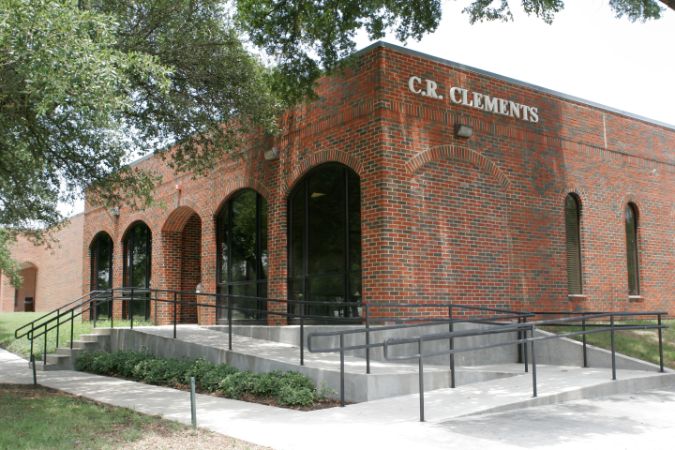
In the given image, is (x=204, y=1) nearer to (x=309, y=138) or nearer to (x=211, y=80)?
(x=211, y=80)

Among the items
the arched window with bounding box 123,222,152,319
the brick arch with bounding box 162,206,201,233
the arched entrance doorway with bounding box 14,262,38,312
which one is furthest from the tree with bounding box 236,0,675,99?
the arched entrance doorway with bounding box 14,262,38,312

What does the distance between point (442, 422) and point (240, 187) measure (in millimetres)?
9420

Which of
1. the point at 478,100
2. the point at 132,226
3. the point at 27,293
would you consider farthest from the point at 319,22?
the point at 27,293

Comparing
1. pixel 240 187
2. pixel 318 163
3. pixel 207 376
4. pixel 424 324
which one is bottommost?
pixel 207 376

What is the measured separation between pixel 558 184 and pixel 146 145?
28.3 ft

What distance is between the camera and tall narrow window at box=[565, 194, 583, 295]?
47.4 feet

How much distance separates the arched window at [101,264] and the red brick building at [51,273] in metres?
1.92

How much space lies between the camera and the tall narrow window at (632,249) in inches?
629

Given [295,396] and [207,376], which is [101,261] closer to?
[207,376]

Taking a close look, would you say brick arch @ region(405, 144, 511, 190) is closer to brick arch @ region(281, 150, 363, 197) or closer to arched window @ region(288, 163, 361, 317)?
brick arch @ region(281, 150, 363, 197)

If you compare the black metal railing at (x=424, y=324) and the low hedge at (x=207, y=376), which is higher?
the black metal railing at (x=424, y=324)

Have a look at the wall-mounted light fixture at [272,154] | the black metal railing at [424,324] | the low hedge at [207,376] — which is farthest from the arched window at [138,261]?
the wall-mounted light fixture at [272,154]

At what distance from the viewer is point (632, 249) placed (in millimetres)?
16156

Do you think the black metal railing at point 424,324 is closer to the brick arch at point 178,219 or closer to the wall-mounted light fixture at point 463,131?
the brick arch at point 178,219
